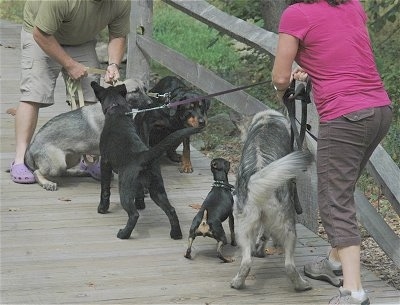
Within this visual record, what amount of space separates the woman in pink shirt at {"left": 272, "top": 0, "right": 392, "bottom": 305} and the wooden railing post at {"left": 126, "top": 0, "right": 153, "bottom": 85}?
4.19 m

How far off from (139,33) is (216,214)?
3.68 m

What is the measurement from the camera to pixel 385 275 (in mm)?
5336

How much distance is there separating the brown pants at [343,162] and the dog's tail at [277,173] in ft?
0.33

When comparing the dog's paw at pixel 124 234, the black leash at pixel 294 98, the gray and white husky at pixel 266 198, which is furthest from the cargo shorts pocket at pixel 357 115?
the dog's paw at pixel 124 234

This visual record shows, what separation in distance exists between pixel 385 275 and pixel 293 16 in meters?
2.07

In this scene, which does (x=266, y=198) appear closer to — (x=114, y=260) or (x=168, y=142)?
(x=168, y=142)

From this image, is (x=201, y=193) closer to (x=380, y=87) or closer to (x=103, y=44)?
(x=380, y=87)

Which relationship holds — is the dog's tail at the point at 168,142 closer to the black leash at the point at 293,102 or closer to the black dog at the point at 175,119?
the black leash at the point at 293,102

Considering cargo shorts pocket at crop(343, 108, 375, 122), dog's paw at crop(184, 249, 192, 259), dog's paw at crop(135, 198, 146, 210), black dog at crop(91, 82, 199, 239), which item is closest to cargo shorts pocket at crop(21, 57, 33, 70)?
black dog at crop(91, 82, 199, 239)

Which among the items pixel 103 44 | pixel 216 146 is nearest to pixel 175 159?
pixel 216 146

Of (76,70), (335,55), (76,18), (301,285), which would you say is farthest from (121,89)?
(335,55)

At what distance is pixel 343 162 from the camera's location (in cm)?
420

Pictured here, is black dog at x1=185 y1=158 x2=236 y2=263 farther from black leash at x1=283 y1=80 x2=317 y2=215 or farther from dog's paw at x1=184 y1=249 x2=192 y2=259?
black leash at x1=283 y1=80 x2=317 y2=215

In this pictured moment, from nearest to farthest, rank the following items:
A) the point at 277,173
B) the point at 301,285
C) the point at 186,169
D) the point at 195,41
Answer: the point at 277,173 < the point at 301,285 < the point at 186,169 < the point at 195,41
